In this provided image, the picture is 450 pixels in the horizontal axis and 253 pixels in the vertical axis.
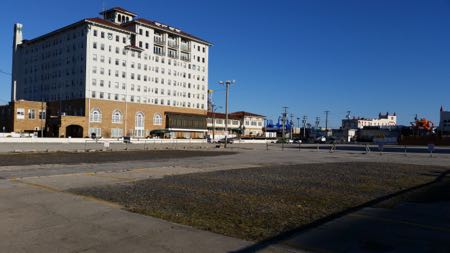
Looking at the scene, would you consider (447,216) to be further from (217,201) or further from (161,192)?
(161,192)

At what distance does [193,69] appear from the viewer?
13150 cm

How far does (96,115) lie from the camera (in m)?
104

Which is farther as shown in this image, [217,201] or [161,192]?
[161,192]

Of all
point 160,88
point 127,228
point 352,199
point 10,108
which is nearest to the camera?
point 127,228

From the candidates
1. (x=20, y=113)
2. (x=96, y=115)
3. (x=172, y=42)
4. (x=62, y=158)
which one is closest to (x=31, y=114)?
(x=20, y=113)

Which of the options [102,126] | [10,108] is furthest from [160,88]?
[10,108]

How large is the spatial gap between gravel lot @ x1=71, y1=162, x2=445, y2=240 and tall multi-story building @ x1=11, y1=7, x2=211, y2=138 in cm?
9014

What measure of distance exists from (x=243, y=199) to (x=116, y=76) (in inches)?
4070

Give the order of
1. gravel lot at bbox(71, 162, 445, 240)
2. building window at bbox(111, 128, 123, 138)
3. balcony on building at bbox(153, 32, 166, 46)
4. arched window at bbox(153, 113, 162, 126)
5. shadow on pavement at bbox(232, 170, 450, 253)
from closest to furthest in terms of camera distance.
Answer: shadow on pavement at bbox(232, 170, 450, 253) → gravel lot at bbox(71, 162, 445, 240) → building window at bbox(111, 128, 123, 138) → arched window at bbox(153, 113, 162, 126) → balcony on building at bbox(153, 32, 166, 46)

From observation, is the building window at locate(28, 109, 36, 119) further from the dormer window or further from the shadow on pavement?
the shadow on pavement

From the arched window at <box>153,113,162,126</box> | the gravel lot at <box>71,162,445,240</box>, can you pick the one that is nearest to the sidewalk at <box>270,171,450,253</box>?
the gravel lot at <box>71,162,445,240</box>

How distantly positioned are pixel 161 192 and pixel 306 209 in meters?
4.62

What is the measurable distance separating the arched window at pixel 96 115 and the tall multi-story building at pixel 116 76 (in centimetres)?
20

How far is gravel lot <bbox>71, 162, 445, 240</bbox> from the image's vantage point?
835 centimetres
